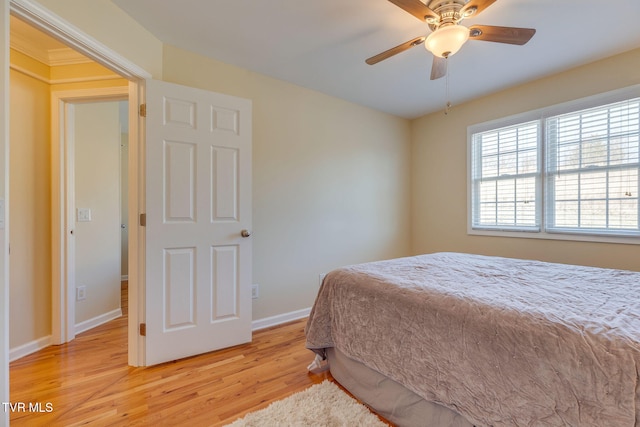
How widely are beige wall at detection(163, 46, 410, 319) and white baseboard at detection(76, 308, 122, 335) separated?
1545 mm

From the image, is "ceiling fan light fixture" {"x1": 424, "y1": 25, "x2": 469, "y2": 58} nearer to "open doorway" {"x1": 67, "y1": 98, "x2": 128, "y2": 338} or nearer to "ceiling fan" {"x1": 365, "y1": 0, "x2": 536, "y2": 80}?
"ceiling fan" {"x1": 365, "y1": 0, "x2": 536, "y2": 80}

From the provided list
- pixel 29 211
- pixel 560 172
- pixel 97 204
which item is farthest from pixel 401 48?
pixel 97 204

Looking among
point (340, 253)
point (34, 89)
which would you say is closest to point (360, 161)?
point (340, 253)

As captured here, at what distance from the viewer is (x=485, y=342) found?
1037 millimetres

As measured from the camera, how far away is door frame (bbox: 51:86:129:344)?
7.38 feet

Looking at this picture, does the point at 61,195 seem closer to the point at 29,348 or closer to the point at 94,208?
the point at 94,208

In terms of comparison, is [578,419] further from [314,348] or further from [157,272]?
[157,272]

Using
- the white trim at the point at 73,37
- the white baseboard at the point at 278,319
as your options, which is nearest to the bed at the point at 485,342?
the white baseboard at the point at 278,319

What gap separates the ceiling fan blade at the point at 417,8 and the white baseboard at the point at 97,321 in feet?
11.3

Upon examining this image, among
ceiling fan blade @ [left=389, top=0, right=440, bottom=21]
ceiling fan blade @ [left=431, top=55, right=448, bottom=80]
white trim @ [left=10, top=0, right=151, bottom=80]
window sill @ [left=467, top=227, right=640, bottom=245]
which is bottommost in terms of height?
window sill @ [left=467, top=227, right=640, bottom=245]

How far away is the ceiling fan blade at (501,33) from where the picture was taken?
146 centimetres

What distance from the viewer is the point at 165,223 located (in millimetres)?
2010

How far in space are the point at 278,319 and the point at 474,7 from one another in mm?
2776

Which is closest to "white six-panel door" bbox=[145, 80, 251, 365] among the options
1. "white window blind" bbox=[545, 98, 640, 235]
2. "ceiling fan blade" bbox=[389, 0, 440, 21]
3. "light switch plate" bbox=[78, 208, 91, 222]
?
"light switch plate" bbox=[78, 208, 91, 222]
